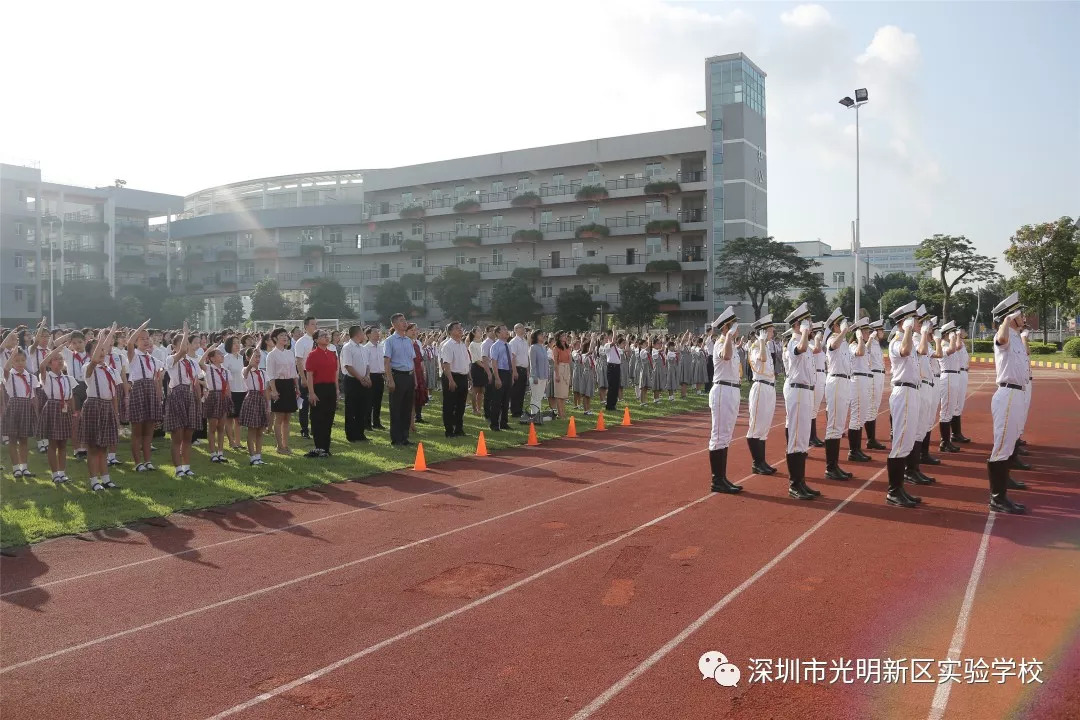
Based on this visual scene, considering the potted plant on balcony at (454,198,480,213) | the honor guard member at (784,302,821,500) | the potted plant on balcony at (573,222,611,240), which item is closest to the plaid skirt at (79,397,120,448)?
the honor guard member at (784,302,821,500)

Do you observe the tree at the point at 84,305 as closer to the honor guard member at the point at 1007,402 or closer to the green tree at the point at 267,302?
the green tree at the point at 267,302

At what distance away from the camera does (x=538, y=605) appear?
636cm

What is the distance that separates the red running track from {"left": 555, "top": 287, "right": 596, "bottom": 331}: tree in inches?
1903

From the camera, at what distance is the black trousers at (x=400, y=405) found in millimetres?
14586

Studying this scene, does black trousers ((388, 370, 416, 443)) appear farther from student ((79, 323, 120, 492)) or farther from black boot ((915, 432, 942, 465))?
black boot ((915, 432, 942, 465))

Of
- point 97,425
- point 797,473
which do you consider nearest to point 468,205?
point 97,425

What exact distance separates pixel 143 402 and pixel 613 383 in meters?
13.1

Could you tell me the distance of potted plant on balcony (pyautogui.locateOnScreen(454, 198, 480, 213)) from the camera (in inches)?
2692

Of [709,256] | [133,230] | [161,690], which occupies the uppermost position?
[133,230]

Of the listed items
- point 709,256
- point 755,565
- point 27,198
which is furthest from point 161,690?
point 27,198

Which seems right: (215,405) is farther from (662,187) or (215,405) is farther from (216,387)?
(662,187)

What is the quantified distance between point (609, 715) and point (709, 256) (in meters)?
57.7

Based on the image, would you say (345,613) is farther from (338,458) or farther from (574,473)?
(338,458)

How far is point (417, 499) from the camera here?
413 inches
